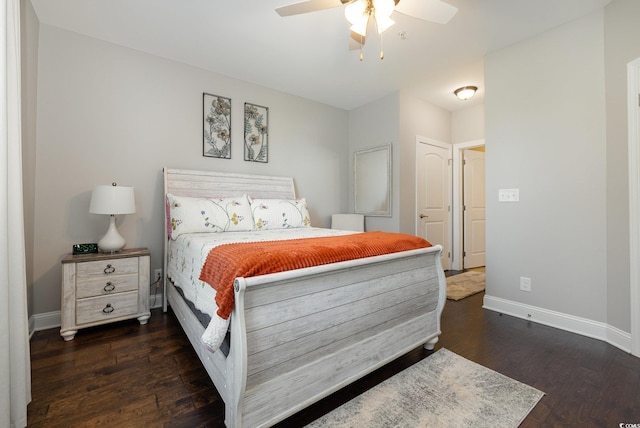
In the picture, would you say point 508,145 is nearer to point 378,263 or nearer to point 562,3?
point 562,3

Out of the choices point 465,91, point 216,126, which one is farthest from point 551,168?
point 216,126

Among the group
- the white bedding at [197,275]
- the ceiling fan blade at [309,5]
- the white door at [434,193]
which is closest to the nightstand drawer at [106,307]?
the white bedding at [197,275]

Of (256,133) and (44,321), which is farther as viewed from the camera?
(256,133)

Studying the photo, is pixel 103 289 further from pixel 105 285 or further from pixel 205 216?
pixel 205 216

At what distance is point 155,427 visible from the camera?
4.17ft

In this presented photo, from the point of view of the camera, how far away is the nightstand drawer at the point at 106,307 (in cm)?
218

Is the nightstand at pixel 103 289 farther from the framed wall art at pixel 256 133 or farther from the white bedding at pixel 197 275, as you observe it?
the framed wall art at pixel 256 133

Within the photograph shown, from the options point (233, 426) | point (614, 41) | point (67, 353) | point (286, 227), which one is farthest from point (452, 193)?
point (67, 353)

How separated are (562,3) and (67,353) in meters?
4.52

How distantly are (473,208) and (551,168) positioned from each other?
2353mm

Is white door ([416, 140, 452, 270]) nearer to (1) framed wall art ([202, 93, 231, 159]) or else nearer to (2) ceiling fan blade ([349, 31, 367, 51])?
(2) ceiling fan blade ([349, 31, 367, 51])

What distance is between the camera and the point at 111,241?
2.40m

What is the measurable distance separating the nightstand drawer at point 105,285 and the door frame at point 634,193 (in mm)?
3851

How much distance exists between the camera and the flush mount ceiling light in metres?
3.66
